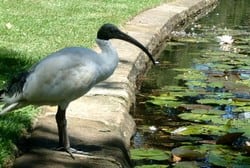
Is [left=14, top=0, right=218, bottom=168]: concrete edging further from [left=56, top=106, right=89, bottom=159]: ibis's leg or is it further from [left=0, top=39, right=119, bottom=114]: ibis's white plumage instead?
→ [left=0, top=39, right=119, bottom=114]: ibis's white plumage

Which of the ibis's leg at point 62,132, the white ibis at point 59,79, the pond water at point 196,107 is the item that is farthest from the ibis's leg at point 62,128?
the pond water at point 196,107

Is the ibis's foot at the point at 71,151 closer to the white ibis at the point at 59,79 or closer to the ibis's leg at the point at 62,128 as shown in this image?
the ibis's leg at the point at 62,128

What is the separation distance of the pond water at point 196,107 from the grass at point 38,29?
94 centimetres

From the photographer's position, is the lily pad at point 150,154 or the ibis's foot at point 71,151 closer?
the ibis's foot at point 71,151

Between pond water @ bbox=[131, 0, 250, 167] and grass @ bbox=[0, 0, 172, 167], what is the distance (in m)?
0.94

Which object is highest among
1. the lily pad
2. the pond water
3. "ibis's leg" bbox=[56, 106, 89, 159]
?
"ibis's leg" bbox=[56, 106, 89, 159]

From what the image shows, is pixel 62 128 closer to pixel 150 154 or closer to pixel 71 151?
Result: pixel 71 151

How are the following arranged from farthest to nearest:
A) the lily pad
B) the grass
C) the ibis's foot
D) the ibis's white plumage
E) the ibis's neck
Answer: the lily pad < the grass < the ibis's foot < the ibis's neck < the ibis's white plumage

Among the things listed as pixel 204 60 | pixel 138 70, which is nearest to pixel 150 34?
pixel 204 60

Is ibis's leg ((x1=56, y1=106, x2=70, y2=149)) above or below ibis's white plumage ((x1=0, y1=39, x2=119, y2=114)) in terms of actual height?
below

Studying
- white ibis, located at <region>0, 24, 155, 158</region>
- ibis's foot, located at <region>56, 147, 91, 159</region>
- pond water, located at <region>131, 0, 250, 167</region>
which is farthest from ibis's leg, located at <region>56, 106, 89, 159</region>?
pond water, located at <region>131, 0, 250, 167</region>

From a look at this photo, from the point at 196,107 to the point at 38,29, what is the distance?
129 inches

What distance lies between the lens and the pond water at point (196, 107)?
17.7 ft

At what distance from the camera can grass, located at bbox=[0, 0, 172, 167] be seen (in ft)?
16.9
